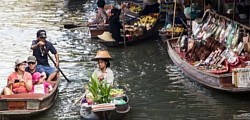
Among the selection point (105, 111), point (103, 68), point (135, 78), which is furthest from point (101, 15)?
point (105, 111)

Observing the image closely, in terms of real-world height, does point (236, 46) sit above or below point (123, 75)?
above

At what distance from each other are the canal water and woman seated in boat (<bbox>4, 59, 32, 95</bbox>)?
0.56m

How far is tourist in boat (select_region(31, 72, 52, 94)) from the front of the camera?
974 cm

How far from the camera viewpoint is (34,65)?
1013cm

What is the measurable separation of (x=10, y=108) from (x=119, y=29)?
25.6 feet

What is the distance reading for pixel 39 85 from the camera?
32.3ft

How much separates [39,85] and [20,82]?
0.38 metres

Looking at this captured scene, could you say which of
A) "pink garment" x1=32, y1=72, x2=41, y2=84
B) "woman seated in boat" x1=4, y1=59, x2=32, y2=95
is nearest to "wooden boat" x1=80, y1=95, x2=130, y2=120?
"woman seated in boat" x1=4, y1=59, x2=32, y2=95

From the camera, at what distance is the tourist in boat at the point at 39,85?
9.74 meters

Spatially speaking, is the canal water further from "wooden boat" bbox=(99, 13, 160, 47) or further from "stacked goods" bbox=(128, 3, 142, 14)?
"stacked goods" bbox=(128, 3, 142, 14)

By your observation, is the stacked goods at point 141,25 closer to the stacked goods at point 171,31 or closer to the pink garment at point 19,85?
the stacked goods at point 171,31

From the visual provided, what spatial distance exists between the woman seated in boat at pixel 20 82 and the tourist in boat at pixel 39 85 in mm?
157

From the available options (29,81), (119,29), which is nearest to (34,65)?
(29,81)

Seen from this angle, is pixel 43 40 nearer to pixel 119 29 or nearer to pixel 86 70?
pixel 86 70
